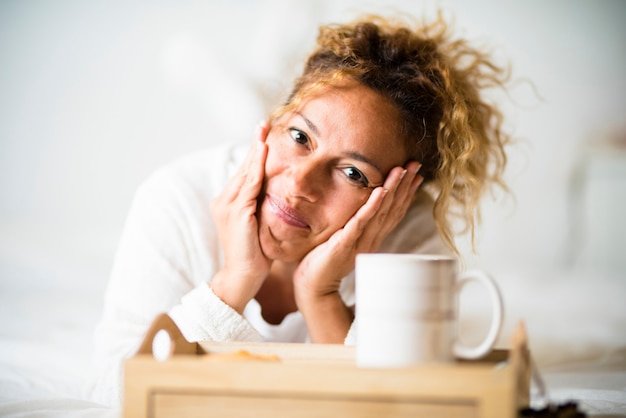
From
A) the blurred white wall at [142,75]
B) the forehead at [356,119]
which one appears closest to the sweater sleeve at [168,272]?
→ the forehead at [356,119]

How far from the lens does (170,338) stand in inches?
31.4

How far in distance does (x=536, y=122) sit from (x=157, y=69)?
1407mm

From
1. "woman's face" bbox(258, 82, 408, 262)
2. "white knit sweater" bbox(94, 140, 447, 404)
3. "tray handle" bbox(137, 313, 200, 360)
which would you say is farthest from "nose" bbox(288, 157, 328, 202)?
"tray handle" bbox(137, 313, 200, 360)

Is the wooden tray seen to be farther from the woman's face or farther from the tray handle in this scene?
the woman's face

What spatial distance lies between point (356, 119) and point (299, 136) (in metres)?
0.10

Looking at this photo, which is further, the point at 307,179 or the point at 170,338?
the point at 307,179

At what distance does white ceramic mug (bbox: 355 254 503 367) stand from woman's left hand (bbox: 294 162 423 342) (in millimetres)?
477

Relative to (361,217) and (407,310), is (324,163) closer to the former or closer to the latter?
(361,217)

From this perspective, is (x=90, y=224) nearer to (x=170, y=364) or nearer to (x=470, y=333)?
(x=470, y=333)

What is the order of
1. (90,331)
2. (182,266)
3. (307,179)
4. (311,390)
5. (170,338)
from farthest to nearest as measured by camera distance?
(90,331)
(182,266)
(307,179)
(170,338)
(311,390)

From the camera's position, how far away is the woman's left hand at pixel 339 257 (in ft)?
3.84

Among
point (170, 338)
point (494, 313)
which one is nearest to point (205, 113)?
point (170, 338)

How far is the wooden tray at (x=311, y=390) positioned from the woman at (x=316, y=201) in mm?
444

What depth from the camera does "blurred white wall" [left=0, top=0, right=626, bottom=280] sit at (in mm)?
2387
